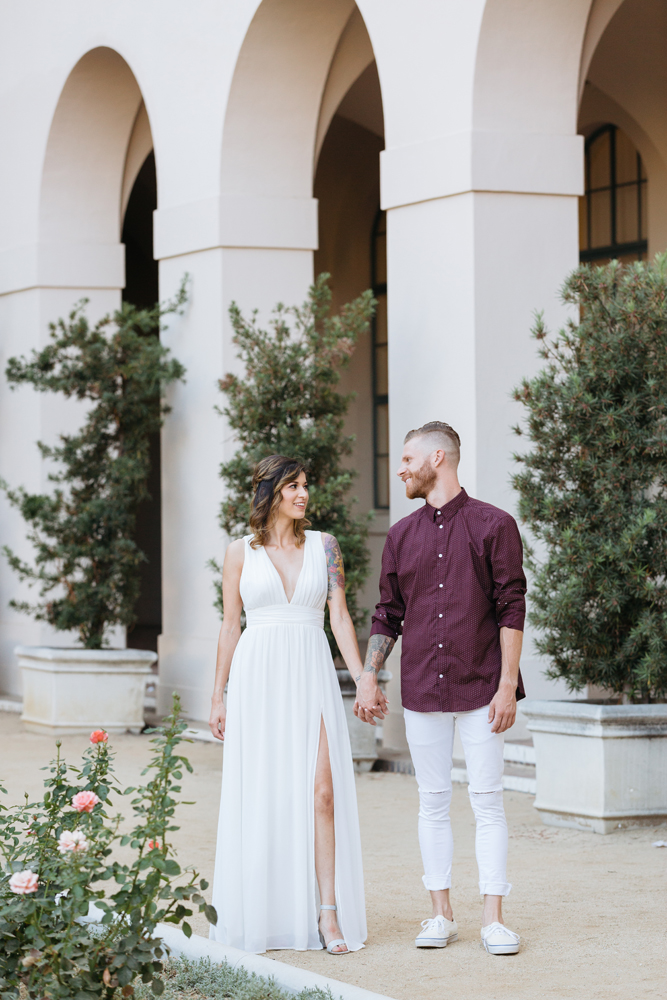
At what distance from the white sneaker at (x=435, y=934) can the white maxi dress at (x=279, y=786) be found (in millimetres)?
207

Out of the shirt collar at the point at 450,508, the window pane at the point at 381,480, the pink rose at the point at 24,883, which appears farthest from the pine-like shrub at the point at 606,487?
the window pane at the point at 381,480

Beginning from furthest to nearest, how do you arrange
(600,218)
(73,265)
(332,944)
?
(600,218), (73,265), (332,944)

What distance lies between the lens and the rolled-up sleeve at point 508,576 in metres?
4.51

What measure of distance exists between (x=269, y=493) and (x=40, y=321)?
8.16m

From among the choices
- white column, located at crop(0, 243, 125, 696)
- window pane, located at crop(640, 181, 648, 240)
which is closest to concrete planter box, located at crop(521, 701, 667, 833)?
white column, located at crop(0, 243, 125, 696)

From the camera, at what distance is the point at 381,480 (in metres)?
15.1

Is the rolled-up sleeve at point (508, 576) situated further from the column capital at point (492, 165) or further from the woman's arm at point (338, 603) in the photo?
the column capital at point (492, 165)

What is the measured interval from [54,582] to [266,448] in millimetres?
3116

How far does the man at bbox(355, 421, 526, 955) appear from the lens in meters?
4.50

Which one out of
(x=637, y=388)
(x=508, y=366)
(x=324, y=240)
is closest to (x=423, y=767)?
(x=637, y=388)

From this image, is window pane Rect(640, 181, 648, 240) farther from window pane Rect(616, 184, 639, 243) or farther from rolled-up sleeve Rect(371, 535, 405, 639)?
rolled-up sleeve Rect(371, 535, 405, 639)

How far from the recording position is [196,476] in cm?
1068

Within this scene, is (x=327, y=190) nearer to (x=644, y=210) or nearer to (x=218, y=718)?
(x=644, y=210)

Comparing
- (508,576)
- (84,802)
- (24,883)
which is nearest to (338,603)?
(508,576)
